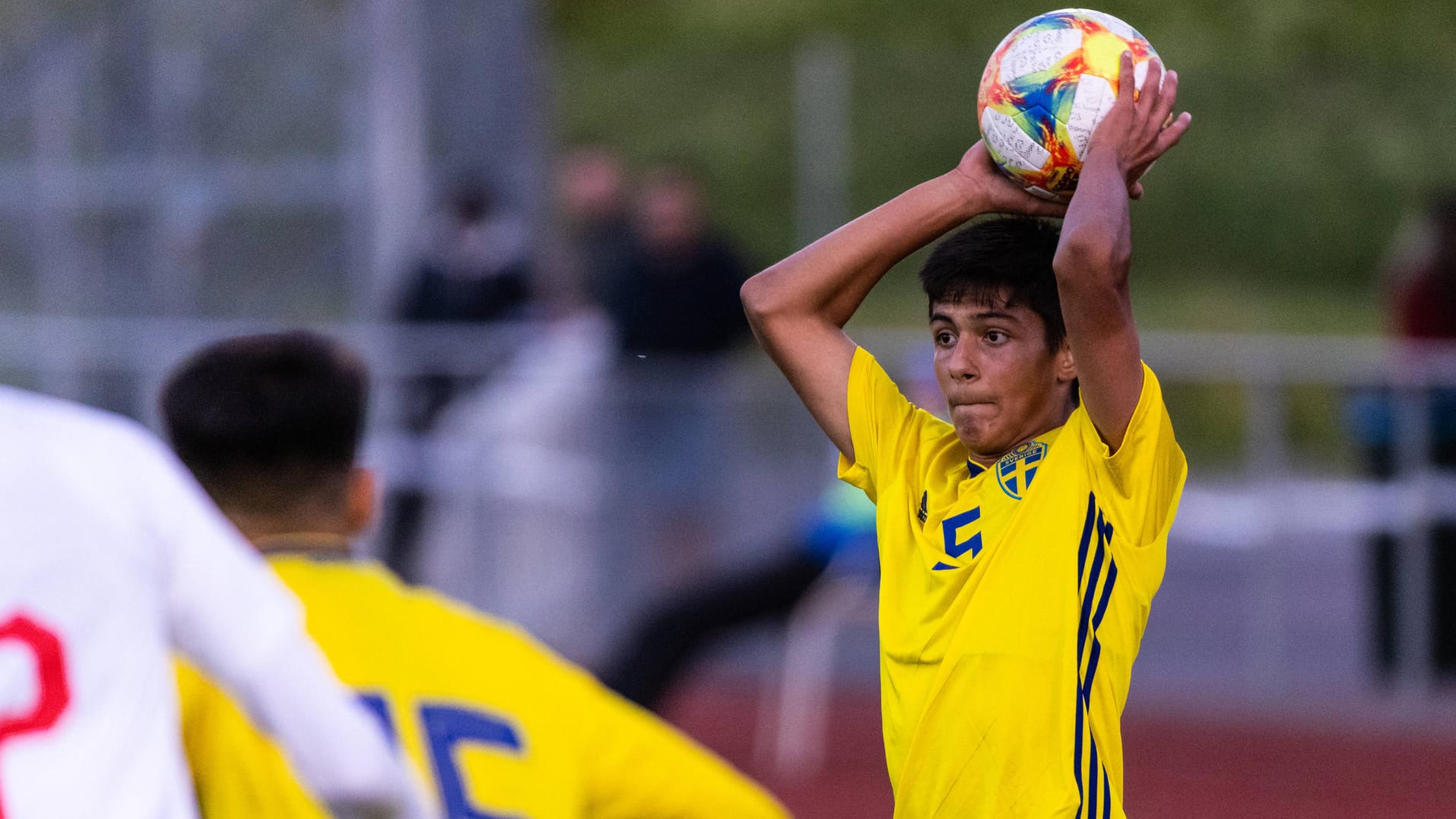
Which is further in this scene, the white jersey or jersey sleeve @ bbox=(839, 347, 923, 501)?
jersey sleeve @ bbox=(839, 347, 923, 501)

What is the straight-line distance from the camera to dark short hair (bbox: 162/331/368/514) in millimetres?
2486

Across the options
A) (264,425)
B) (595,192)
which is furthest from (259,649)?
(595,192)

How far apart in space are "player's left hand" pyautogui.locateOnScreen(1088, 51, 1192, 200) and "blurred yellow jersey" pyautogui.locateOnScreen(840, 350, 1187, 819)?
346 mm

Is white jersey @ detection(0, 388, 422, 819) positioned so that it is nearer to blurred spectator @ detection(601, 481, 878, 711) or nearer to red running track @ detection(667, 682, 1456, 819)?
blurred spectator @ detection(601, 481, 878, 711)

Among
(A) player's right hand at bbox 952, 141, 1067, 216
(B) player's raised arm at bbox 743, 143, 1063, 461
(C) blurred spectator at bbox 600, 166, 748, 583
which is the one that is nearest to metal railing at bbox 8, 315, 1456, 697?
(C) blurred spectator at bbox 600, 166, 748, 583

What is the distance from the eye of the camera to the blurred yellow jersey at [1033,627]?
107 inches

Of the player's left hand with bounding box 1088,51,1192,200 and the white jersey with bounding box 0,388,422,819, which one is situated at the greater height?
the player's left hand with bounding box 1088,51,1192,200

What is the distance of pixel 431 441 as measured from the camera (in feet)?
28.2

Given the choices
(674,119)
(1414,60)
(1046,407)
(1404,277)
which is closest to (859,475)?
(1046,407)

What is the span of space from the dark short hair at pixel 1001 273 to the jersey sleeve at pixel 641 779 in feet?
3.02

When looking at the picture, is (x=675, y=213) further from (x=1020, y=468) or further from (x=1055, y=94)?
(x=1020, y=468)

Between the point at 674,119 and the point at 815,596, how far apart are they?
9.10m

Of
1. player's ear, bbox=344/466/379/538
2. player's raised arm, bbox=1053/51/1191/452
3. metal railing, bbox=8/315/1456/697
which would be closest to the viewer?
player's ear, bbox=344/466/379/538

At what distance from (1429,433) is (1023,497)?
19.7 ft
